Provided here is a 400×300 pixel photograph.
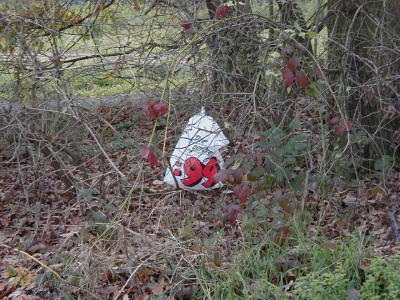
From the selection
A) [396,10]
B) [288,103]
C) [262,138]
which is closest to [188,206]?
[262,138]

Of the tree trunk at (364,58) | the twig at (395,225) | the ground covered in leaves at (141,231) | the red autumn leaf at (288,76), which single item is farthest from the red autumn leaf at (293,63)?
the twig at (395,225)

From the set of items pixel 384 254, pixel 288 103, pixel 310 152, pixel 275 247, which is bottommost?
pixel 384 254

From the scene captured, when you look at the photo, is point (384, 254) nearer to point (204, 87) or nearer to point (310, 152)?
point (310, 152)

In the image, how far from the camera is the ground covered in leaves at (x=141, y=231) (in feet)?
14.0

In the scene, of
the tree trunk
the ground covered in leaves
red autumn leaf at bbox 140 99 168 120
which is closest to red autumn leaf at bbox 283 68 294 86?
the ground covered in leaves

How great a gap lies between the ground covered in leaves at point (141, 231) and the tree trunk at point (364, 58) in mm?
591

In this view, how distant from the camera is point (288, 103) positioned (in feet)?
18.1

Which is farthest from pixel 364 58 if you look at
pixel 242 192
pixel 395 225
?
pixel 242 192

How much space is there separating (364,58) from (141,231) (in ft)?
8.14

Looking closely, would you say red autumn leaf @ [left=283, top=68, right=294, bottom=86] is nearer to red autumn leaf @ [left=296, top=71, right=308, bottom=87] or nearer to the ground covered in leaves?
red autumn leaf @ [left=296, top=71, right=308, bottom=87]

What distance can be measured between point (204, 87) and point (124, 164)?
1.02 m

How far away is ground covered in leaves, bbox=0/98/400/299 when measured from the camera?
Result: 4254 mm

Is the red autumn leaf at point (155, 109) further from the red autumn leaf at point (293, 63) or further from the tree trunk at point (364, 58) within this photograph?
the tree trunk at point (364, 58)

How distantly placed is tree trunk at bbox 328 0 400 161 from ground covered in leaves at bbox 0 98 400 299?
1.94 feet
